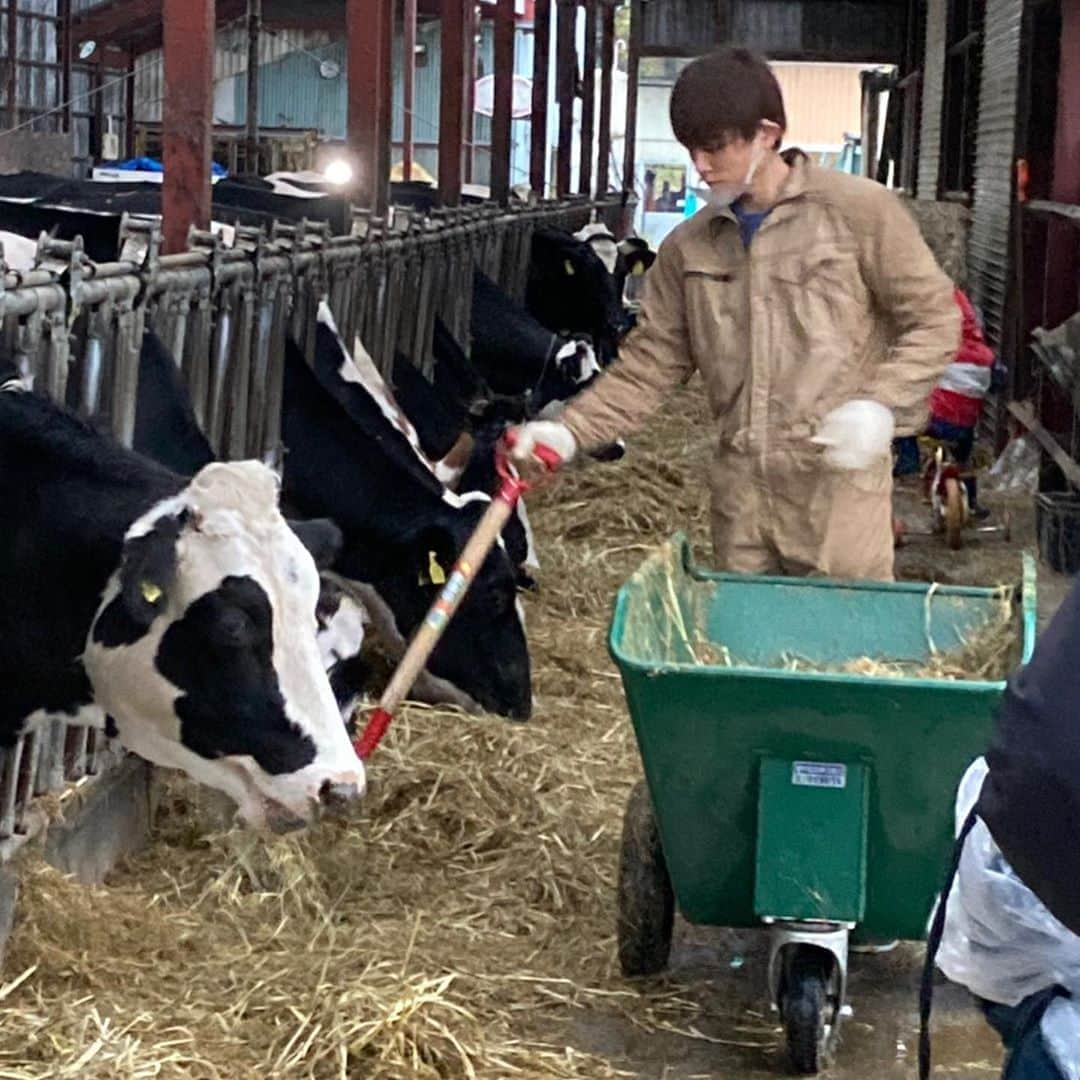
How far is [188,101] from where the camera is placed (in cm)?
552

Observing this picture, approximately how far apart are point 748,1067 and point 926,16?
17.2m

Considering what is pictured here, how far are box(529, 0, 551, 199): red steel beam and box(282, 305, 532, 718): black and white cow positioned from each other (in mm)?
11142

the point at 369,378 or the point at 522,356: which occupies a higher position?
the point at 369,378

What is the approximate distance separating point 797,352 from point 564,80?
14818 millimetres

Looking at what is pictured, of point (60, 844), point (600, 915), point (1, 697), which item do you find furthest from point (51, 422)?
point (600, 915)

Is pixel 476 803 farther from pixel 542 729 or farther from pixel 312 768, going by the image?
pixel 312 768

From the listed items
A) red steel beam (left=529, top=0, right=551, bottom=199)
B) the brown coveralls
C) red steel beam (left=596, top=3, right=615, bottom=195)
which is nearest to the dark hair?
the brown coveralls

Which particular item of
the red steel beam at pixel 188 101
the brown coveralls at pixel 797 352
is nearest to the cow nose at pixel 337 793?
the brown coveralls at pixel 797 352

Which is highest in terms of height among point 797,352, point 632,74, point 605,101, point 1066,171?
point 632,74

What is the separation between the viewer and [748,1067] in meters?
3.69

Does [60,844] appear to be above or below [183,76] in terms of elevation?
below

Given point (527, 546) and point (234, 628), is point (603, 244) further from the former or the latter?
point (234, 628)

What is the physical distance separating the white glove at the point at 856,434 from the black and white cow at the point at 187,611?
3.45 feet

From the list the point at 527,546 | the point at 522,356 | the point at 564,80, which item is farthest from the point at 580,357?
the point at 564,80
